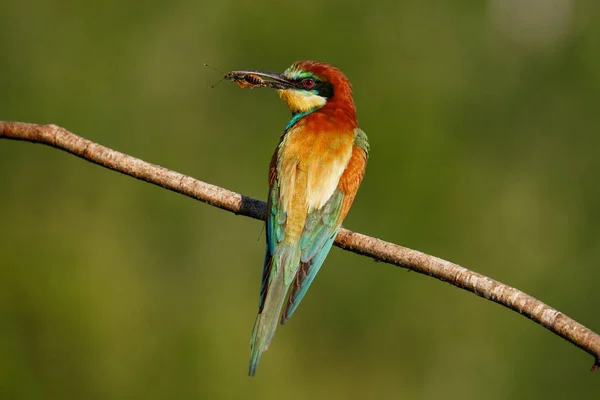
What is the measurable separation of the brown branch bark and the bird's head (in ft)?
2.39

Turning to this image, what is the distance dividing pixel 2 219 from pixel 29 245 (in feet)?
1.15

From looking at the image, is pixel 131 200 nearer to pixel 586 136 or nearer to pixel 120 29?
pixel 120 29

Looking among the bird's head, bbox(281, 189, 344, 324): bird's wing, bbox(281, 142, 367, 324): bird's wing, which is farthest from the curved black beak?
bbox(281, 189, 344, 324): bird's wing

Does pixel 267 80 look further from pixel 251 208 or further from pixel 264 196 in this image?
pixel 264 196

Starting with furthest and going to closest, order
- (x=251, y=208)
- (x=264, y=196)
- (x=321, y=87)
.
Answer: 1. (x=264, y=196)
2. (x=321, y=87)
3. (x=251, y=208)

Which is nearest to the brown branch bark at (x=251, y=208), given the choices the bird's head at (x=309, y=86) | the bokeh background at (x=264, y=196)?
the bird's head at (x=309, y=86)

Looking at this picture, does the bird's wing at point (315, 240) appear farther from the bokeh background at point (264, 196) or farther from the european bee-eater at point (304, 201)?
the bokeh background at point (264, 196)

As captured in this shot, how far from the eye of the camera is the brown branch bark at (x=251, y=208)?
278 cm

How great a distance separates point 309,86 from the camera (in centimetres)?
424

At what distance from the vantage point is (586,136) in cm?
752

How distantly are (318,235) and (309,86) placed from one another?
89 cm

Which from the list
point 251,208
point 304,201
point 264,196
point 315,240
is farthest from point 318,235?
point 264,196

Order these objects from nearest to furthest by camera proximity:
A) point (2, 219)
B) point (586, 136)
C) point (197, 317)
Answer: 1. point (197, 317)
2. point (2, 219)
3. point (586, 136)

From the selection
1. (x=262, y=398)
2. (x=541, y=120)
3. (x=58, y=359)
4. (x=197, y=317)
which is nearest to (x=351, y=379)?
(x=262, y=398)
